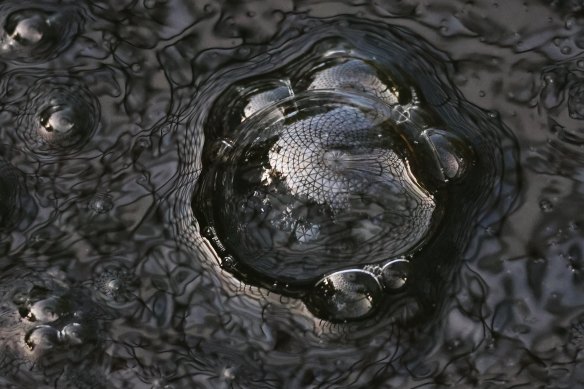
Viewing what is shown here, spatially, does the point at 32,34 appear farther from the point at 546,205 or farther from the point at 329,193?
the point at 546,205

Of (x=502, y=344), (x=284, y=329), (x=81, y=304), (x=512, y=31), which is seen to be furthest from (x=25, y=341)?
(x=512, y=31)

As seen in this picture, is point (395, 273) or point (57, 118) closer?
point (395, 273)

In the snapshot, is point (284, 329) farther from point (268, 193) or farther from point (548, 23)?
point (548, 23)

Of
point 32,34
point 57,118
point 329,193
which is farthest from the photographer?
point 32,34

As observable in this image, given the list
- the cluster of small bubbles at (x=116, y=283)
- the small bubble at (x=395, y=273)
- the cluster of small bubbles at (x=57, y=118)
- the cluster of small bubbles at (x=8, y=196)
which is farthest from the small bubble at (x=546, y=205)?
the cluster of small bubbles at (x=8, y=196)

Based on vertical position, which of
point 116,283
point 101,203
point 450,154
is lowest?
point 116,283

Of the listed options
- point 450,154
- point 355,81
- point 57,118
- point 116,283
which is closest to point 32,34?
point 57,118
